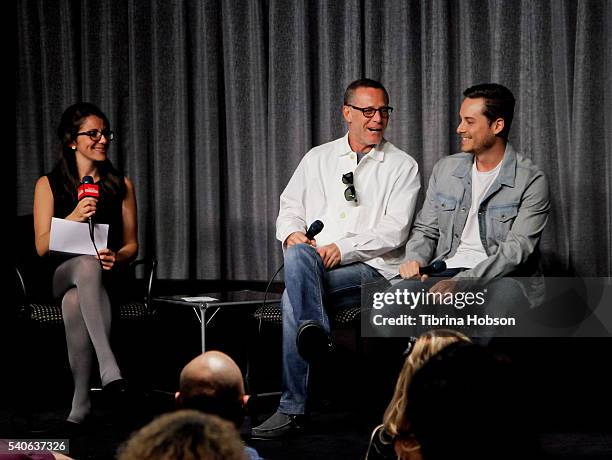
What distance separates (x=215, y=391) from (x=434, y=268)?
162 centimetres

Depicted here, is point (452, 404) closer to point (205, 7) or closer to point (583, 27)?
point (583, 27)

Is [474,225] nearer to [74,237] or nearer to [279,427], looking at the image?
[279,427]

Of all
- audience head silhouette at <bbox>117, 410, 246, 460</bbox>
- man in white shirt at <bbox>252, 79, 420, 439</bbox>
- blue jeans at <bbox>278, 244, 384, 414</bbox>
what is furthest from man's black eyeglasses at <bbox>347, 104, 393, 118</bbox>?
audience head silhouette at <bbox>117, 410, 246, 460</bbox>

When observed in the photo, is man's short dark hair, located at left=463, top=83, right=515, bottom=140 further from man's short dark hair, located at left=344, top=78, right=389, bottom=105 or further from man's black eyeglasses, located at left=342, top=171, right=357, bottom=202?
man's black eyeglasses, located at left=342, top=171, right=357, bottom=202

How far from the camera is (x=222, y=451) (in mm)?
963

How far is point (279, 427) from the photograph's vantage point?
3.18m

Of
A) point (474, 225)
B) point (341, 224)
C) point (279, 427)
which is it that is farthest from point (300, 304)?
point (474, 225)

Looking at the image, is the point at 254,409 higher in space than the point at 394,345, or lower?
lower

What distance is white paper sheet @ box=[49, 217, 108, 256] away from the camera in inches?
136

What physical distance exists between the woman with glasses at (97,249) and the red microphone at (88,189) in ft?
0.06

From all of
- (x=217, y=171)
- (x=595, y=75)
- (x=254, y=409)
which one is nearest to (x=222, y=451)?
(x=254, y=409)

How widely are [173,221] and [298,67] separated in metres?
1.01

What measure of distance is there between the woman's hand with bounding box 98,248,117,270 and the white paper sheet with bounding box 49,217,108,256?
0.10ft

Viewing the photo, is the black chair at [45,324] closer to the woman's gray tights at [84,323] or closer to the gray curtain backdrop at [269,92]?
the woman's gray tights at [84,323]
